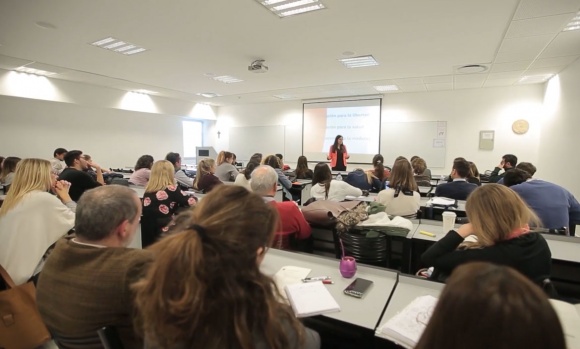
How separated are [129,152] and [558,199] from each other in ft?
30.9

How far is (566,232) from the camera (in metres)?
3.06

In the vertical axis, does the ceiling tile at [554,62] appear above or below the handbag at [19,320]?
above

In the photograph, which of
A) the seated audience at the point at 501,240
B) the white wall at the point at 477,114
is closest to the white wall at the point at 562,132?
the white wall at the point at 477,114

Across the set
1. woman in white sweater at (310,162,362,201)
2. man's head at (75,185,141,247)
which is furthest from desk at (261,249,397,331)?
woman in white sweater at (310,162,362,201)

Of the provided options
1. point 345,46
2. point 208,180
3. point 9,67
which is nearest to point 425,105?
point 345,46

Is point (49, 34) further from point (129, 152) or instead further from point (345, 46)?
point (129, 152)

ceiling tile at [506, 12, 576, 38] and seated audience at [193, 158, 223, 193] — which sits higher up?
ceiling tile at [506, 12, 576, 38]

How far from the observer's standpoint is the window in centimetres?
1066

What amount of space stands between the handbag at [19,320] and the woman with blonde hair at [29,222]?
0.16m

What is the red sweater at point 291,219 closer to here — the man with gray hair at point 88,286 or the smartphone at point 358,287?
the smartphone at point 358,287

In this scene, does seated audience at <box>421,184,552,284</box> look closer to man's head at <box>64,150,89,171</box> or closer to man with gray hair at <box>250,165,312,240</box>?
man with gray hair at <box>250,165,312,240</box>

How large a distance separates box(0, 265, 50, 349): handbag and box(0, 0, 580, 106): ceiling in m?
2.93

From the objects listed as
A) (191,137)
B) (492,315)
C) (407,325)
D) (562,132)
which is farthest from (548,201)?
(191,137)

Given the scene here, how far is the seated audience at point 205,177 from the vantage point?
4.43 metres
